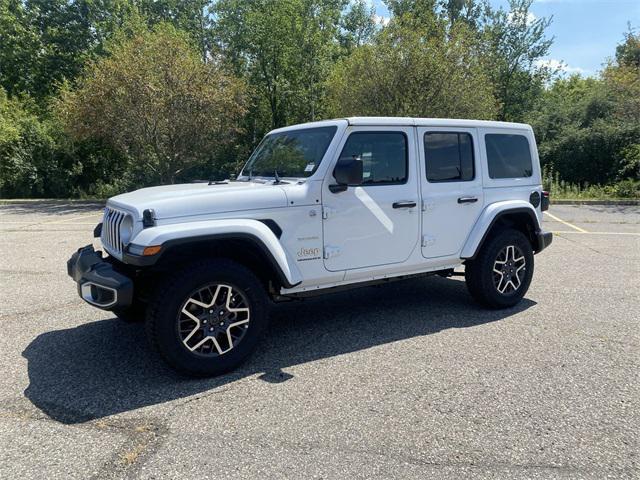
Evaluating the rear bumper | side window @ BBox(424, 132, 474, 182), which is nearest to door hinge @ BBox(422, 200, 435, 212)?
side window @ BBox(424, 132, 474, 182)

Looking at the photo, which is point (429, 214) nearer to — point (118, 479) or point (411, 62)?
point (118, 479)

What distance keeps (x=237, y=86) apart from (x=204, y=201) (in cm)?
1543

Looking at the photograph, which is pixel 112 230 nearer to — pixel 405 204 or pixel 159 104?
pixel 405 204

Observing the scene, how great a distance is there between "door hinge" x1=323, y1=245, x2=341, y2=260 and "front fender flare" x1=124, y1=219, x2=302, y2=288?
30 centimetres

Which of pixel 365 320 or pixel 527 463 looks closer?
pixel 527 463

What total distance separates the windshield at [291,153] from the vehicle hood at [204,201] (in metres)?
0.43

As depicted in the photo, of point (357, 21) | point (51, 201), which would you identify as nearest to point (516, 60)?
point (357, 21)

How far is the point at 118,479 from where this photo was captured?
2.51 m

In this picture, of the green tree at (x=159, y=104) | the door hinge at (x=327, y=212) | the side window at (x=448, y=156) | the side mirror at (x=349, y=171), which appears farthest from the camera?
the green tree at (x=159, y=104)

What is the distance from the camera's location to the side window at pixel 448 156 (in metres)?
4.75

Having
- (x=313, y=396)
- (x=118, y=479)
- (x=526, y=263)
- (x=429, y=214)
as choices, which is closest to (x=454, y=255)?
(x=429, y=214)

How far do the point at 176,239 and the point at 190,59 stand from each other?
605 inches

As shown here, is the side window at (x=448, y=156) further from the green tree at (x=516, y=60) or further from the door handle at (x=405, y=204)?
the green tree at (x=516, y=60)

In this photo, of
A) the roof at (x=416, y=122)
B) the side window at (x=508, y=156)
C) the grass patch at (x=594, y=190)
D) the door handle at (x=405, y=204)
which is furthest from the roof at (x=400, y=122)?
the grass patch at (x=594, y=190)
